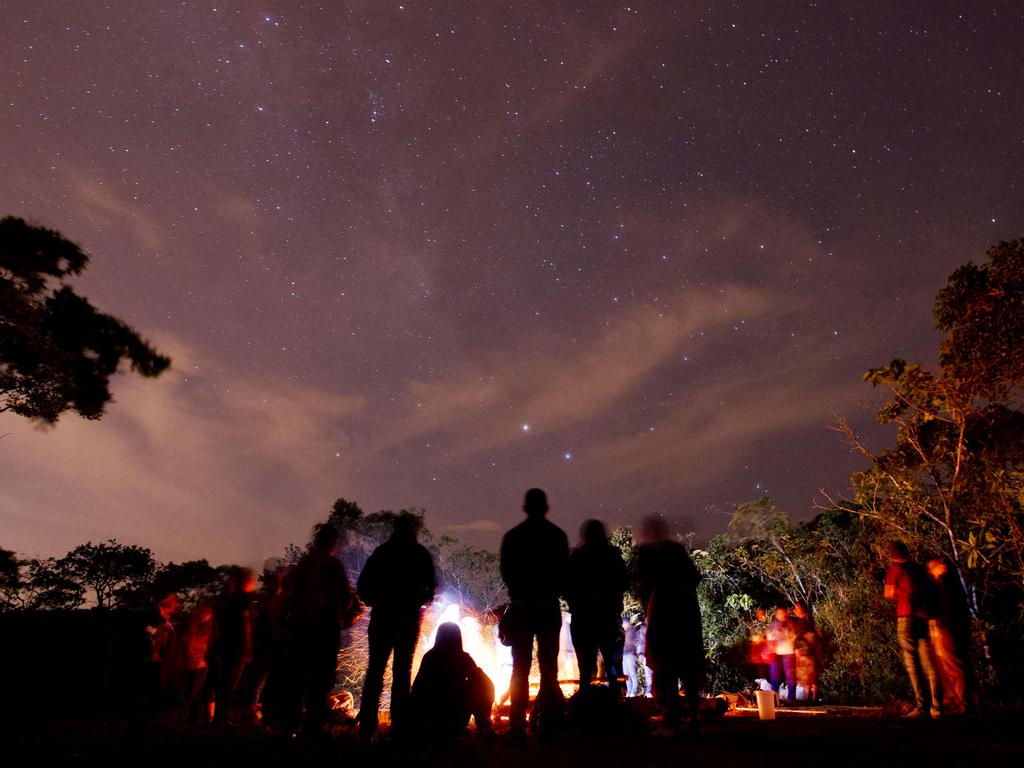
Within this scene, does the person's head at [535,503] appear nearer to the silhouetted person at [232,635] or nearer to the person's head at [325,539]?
the person's head at [325,539]

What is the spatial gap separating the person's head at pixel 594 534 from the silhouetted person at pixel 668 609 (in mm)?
334

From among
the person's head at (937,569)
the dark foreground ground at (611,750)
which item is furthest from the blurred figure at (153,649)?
the person's head at (937,569)

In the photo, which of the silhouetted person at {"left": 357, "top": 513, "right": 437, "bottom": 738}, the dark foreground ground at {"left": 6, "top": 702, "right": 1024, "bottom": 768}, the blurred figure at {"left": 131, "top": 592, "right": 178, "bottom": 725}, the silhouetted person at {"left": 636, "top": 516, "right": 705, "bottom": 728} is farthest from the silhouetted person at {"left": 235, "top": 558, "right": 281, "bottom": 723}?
the silhouetted person at {"left": 636, "top": 516, "right": 705, "bottom": 728}

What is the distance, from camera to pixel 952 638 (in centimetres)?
668

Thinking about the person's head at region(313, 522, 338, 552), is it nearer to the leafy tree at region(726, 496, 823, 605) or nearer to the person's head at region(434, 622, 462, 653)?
the person's head at region(434, 622, 462, 653)

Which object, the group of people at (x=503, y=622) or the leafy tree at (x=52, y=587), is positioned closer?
the group of people at (x=503, y=622)

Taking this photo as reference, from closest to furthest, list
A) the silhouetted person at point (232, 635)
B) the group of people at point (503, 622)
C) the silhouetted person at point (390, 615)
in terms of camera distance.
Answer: the group of people at point (503, 622) → the silhouetted person at point (390, 615) → the silhouetted person at point (232, 635)

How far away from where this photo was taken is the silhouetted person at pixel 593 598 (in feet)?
18.1

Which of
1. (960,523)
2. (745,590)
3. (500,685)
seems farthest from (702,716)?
(745,590)

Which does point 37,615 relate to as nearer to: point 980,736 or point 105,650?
point 105,650

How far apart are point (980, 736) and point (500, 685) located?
799 centimetres

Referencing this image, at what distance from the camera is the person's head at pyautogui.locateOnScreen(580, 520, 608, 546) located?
5719mm

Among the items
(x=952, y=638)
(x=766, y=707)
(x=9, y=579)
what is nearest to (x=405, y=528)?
(x=766, y=707)

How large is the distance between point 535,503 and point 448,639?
1.34m
